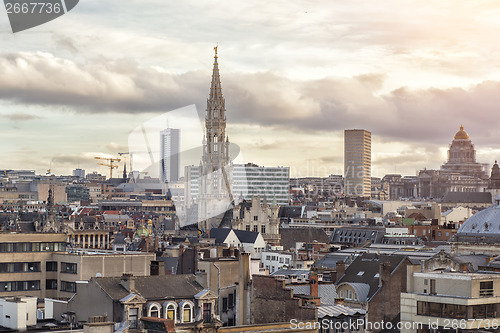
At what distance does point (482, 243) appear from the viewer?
10750 centimetres

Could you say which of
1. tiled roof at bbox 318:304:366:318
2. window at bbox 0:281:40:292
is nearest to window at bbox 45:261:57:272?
window at bbox 0:281:40:292

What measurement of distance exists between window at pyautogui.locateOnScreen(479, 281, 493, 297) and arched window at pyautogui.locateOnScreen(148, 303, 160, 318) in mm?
17859

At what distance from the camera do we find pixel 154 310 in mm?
51219

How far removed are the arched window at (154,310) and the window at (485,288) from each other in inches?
703

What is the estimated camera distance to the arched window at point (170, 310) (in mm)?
51781

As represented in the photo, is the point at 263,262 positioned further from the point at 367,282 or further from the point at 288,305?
the point at 288,305

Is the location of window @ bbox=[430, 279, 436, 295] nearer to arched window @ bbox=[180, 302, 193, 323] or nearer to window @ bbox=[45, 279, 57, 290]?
arched window @ bbox=[180, 302, 193, 323]

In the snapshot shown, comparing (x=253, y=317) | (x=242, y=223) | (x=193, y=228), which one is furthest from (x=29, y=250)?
(x=193, y=228)

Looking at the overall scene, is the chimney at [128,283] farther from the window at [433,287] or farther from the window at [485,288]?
the window at [485,288]

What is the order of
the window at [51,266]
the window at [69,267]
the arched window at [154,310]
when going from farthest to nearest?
the window at [51,266] < the window at [69,267] < the arched window at [154,310]

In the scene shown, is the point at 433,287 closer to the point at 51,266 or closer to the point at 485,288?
the point at 485,288

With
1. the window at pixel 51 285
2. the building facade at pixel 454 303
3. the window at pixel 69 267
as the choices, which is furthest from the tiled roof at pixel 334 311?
the window at pixel 51 285

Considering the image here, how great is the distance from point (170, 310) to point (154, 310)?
1.14 metres

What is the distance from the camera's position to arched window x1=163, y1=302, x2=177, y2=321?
51.8 meters
